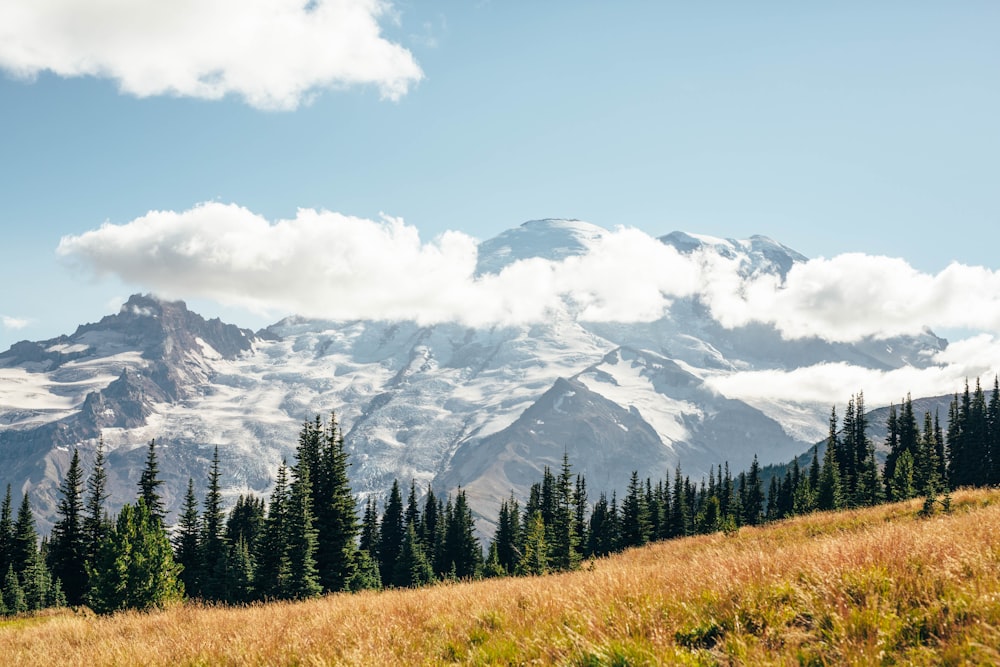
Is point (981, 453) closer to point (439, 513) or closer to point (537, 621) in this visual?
point (439, 513)

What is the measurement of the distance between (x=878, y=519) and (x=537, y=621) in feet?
79.7

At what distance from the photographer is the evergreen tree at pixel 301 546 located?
48.0 meters

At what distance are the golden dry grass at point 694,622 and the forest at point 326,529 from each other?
33.7ft

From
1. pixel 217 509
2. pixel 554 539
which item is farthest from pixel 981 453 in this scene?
pixel 217 509

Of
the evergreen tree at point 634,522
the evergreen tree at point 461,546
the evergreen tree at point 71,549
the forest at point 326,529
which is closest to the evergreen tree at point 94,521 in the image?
the forest at point 326,529

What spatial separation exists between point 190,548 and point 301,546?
38330 millimetres

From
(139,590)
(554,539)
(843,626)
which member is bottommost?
(554,539)

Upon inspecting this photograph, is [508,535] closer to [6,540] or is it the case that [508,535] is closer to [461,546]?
[461,546]

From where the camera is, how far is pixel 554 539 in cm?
8419

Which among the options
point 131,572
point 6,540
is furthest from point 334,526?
point 6,540

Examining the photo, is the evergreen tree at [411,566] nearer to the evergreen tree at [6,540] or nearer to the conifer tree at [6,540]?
the conifer tree at [6,540]

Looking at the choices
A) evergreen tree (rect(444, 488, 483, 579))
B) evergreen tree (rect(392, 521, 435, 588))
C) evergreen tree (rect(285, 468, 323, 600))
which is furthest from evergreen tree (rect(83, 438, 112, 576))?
evergreen tree (rect(444, 488, 483, 579))

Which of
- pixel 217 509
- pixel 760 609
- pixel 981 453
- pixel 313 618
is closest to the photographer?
pixel 760 609

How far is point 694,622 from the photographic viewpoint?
24.5 ft
